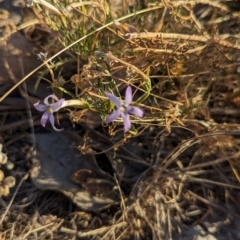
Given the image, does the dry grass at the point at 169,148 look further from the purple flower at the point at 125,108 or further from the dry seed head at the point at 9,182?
the purple flower at the point at 125,108

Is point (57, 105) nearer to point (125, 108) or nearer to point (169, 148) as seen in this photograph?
point (125, 108)

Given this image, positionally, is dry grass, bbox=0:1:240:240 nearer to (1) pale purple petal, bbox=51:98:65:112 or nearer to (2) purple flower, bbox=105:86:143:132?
(1) pale purple petal, bbox=51:98:65:112

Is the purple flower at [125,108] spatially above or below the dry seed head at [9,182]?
above

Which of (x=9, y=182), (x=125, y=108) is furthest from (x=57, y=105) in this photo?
(x=9, y=182)

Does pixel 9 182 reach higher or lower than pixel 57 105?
lower

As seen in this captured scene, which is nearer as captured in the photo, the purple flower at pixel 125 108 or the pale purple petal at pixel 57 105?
the purple flower at pixel 125 108

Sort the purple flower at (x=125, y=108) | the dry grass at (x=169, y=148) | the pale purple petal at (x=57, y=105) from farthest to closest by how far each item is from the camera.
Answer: the dry grass at (x=169, y=148) < the pale purple petal at (x=57, y=105) < the purple flower at (x=125, y=108)

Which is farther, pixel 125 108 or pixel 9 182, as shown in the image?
pixel 9 182

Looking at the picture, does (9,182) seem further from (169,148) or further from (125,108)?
(125,108)

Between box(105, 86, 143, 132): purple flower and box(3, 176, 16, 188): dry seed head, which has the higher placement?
box(105, 86, 143, 132): purple flower

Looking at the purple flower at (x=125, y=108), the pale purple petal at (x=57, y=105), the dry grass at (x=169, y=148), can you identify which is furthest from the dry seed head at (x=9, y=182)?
the purple flower at (x=125, y=108)

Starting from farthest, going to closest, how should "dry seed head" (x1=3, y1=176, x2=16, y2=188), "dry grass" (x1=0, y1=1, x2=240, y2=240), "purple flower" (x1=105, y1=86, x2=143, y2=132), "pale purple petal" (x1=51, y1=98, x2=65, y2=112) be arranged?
"dry seed head" (x1=3, y1=176, x2=16, y2=188) → "dry grass" (x1=0, y1=1, x2=240, y2=240) → "pale purple petal" (x1=51, y1=98, x2=65, y2=112) → "purple flower" (x1=105, y1=86, x2=143, y2=132)

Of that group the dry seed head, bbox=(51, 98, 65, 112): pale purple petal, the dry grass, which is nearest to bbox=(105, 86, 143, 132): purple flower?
bbox=(51, 98, 65, 112): pale purple petal
